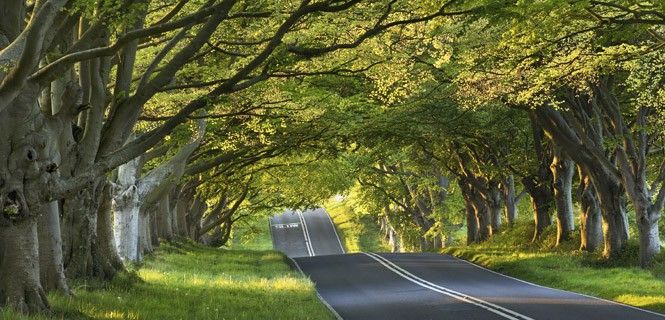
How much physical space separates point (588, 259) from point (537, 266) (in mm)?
1796

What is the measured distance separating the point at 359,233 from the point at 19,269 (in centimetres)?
7814

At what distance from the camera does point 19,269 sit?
41.0 feet

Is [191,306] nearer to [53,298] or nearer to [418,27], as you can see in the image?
[53,298]

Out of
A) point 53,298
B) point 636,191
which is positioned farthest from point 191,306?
point 636,191

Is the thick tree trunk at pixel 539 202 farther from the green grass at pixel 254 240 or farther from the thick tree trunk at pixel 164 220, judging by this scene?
the green grass at pixel 254 240

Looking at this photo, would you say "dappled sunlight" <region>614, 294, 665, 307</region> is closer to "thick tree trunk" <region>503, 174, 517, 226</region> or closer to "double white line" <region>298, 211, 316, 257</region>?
"thick tree trunk" <region>503, 174, 517, 226</region>

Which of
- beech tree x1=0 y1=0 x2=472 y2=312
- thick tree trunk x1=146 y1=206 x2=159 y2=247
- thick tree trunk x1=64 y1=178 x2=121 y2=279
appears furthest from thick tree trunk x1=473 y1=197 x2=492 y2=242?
thick tree trunk x1=64 y1=178 x2=121 y2=279

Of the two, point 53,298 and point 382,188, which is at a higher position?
point 382,188

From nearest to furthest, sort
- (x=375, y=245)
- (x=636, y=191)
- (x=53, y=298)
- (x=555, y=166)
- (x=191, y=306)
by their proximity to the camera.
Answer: (x=53, y=298) → (x=191, y=306) → (x=636, y=191) → (x=555, y=166) → (x=375, y=245)

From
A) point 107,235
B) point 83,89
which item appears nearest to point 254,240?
point 107,235

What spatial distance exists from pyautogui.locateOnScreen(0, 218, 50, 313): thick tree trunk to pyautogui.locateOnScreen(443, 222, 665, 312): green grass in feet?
45.1

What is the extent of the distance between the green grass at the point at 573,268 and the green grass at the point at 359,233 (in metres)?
42.8

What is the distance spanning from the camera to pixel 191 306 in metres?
16.0

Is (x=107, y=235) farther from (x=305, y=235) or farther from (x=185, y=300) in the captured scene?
(x=305, y=235)
